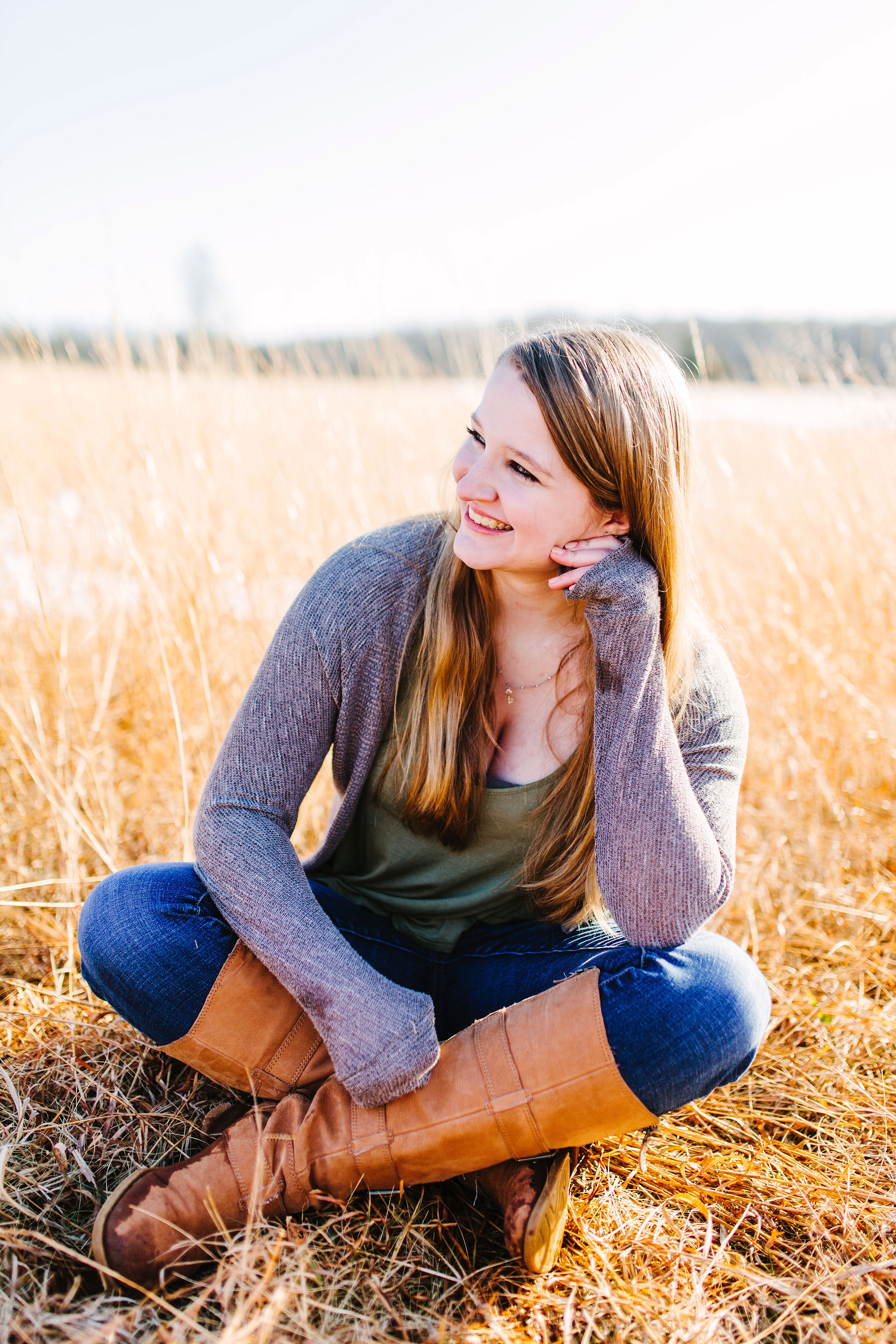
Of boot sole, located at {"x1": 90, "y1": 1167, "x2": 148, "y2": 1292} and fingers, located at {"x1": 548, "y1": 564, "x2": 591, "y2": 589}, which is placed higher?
fingers, located at {"x1": 548, "y1": 564, "x2": 591, "y2": 589}

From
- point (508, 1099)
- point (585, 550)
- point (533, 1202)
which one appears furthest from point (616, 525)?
point (533, 1202)

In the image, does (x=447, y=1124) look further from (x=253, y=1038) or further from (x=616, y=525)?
(x=616, y=525)

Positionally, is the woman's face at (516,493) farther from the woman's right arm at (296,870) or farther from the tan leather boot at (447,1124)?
the tan leather boot at (447,1124)

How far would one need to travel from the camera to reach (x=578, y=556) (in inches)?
49.1

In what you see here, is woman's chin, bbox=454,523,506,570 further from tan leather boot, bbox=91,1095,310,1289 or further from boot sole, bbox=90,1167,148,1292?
A: boot sole, bbox=90,1167,148,1292

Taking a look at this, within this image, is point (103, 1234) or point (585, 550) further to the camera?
point (585, 550)

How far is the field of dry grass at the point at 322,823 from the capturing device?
1.01 meters

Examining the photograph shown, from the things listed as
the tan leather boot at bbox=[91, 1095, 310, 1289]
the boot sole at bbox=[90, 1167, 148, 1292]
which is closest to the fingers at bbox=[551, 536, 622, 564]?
the tan leather boot at bbox=[91, 1095, 310, 1289]

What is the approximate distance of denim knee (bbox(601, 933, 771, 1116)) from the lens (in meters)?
1.05

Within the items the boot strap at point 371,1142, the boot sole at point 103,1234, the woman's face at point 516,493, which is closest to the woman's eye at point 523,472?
the woman's face at point 516,493

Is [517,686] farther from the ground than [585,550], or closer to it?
closer to it

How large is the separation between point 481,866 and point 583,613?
42 centimetres

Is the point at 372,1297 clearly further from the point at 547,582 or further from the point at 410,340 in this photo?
the point at 410,340

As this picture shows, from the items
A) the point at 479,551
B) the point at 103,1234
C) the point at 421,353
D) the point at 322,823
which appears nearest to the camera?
the point at 103,1234
